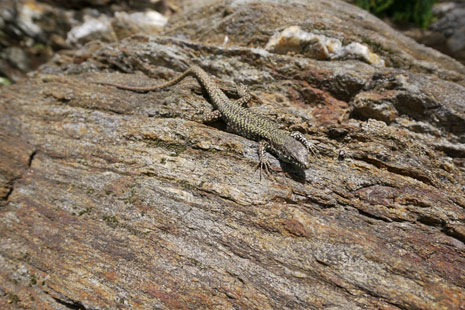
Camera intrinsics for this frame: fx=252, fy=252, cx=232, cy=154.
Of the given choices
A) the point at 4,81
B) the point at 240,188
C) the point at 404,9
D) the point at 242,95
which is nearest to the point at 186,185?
the point at 240,188

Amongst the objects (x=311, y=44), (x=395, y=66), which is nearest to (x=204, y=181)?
(x=311, y=44)

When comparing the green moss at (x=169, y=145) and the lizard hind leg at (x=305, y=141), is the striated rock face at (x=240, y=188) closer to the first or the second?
the green moss at (x=169, y=145)

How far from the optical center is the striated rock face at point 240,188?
183 inches

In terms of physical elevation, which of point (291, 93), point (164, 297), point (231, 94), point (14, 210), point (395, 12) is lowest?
point (14, 210)

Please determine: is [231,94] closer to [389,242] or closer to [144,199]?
[144,199]

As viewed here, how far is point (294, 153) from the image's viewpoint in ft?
18.8

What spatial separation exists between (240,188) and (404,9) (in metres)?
17.1

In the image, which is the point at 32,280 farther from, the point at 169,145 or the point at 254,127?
the point at 254,127

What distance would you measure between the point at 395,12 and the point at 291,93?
1304cm

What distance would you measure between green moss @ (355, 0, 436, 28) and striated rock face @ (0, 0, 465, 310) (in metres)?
8.29

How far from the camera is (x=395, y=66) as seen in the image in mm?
7980

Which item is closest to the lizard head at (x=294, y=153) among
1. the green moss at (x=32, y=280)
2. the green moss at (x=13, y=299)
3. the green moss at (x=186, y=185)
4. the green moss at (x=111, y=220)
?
the green moss at (x=186, y=185)

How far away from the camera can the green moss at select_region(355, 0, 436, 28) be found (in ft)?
48.3

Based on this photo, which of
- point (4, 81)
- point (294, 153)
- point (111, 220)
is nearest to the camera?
point (111, 220)
